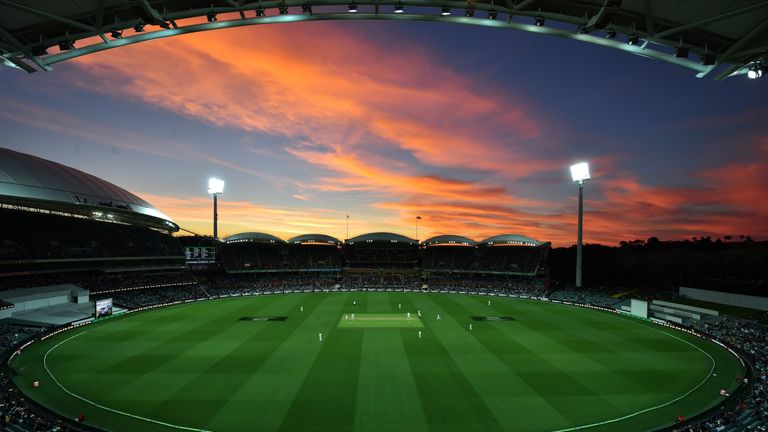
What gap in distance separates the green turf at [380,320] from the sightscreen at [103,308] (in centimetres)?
2818

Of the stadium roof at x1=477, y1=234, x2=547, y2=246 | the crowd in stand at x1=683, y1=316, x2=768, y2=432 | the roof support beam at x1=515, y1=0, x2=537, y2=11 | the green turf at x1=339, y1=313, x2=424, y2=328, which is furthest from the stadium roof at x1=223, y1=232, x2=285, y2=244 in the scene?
the roof support beam at x1=515, y1=0, x2=537, y2=11

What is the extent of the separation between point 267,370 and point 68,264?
44.8 m

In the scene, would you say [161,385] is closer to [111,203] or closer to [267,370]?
[267,370]

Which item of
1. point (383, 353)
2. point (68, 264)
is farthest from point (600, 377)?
point (68, 264)

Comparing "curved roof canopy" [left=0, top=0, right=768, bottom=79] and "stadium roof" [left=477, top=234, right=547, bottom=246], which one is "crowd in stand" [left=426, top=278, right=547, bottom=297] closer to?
"stadium roof" [left=477, top=234, right=547, bottom=246]

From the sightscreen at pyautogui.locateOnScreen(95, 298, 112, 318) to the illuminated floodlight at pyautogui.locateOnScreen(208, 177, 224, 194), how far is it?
129ft

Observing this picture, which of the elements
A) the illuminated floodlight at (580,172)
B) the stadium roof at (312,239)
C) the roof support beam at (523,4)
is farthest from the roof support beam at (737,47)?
the stadium roof at (312,239)

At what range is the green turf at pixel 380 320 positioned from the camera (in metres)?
41.2

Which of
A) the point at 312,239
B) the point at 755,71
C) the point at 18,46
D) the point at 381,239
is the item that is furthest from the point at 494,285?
the point at 18,46

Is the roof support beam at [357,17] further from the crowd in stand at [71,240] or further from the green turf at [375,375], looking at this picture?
the crowd in stand at [71,240]

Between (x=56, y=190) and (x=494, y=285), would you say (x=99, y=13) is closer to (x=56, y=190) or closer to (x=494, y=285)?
(x=56, y=190)

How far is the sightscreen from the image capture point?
44.1 m

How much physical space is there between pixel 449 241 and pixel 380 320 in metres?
42.8

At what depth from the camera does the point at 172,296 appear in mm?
59969
